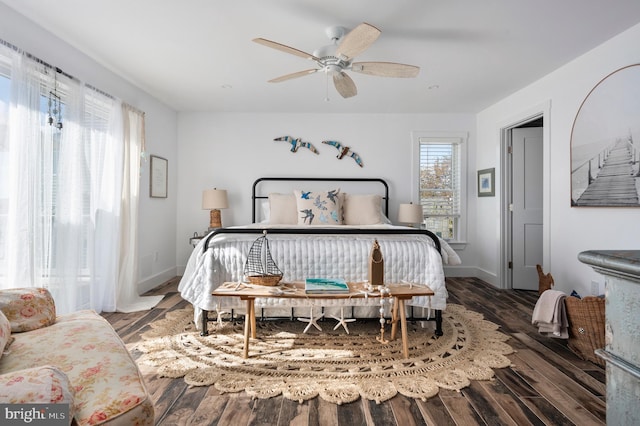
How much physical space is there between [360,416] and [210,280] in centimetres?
145

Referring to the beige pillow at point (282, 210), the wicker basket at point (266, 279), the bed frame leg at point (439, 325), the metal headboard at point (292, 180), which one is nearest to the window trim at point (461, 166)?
the metal headboard at point (292, 180)

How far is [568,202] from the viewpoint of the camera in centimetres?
313

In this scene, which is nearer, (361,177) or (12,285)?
(12,285)

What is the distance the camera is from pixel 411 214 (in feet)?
14.5

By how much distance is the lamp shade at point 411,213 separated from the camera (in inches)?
174

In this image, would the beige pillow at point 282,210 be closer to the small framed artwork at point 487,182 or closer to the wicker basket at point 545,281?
the small framed artwork at point 487,182

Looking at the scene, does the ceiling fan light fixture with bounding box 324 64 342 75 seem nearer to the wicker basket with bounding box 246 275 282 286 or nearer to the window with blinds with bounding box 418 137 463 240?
the wicker basket with bounding box 246 275 282 286

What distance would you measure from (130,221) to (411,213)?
3335 mm

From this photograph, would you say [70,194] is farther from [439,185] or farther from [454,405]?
[439,185]

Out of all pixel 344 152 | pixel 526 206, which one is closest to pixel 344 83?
pixel 344 152

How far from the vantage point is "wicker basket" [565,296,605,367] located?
2.17 m

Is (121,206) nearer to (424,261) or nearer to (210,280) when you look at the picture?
(210,280)

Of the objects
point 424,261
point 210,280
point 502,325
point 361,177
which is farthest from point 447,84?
point 210,280
